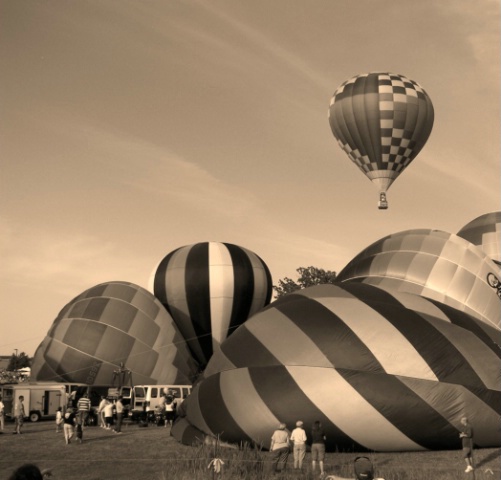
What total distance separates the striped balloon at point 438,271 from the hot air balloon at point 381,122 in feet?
19.7

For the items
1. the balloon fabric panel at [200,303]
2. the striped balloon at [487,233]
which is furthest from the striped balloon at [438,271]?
the striped balloon at [487,233]

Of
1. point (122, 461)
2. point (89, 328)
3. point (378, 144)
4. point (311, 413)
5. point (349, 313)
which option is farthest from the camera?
point (378, 144)

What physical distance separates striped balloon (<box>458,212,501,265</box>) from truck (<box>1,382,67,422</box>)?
19.6 meters

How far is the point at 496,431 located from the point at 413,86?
1899 centimetres

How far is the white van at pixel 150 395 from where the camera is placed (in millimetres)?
23219

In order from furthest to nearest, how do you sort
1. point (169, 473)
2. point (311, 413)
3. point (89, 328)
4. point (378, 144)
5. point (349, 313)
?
1. point (378, 144)
2. point (89, 328)
3. point (349, 313)
4. point (311, 413)
5. point (169, 473)

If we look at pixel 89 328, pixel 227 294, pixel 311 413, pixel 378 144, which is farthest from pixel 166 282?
pixel 311 413

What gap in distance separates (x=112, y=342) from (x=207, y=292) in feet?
20.6

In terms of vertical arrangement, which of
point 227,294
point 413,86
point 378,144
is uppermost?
point 413,86

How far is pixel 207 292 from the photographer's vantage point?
30750 millimetres

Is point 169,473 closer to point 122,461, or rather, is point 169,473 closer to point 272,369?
point 122,461

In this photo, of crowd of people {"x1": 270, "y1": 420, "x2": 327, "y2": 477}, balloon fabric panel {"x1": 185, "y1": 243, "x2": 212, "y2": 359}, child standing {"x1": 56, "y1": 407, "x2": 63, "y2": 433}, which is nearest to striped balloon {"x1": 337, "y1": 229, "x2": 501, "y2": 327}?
balloon fabric panel {"x1": 185, "y1": 243, "x2": 212, "y2": 359}

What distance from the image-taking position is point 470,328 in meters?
15.7

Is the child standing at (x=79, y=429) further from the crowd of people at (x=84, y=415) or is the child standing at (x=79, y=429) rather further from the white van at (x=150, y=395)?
the white van at (x=150, y=395)
